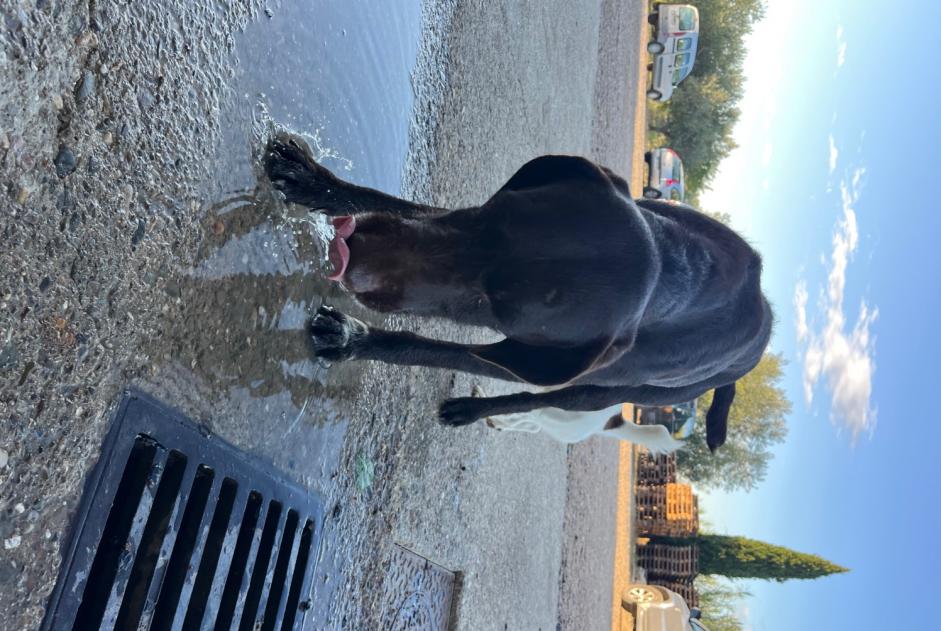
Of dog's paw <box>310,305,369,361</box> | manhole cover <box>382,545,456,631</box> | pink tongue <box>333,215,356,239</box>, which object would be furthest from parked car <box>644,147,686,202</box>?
pink tongue <box>333,215,356,239</box>

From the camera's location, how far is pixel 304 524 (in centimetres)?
290

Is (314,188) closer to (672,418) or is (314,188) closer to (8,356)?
(8,356)

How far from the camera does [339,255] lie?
Answer: 9.12 feet

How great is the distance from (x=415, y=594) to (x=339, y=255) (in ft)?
7.35

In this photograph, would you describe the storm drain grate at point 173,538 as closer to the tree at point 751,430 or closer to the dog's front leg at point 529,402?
the dog's front leg at point 529,402

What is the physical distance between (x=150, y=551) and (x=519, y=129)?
5190 millimetres

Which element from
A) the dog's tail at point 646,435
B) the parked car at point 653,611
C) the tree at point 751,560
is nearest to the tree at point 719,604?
the tree at point 751,560

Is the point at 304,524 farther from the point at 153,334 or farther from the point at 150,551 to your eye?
the point at 153,334

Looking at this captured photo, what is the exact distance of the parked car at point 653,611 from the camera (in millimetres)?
8648

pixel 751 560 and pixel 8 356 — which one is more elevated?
pixel 751 560

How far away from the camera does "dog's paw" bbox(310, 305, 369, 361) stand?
317cm

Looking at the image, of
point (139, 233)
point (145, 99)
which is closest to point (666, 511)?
point (139, 233)

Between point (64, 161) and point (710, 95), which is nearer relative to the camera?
point (64, 161)

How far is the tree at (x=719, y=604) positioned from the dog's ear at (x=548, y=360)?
2012cm
